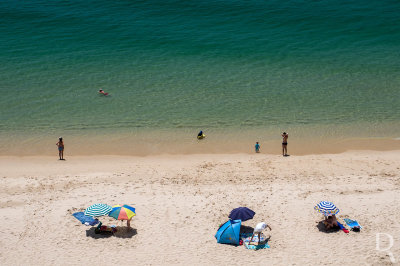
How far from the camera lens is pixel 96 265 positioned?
1596 centimetres

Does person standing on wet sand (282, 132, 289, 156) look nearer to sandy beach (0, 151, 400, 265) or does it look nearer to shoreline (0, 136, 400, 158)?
shoreline (0, 136, 400, 158)

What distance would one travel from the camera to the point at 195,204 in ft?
64.1

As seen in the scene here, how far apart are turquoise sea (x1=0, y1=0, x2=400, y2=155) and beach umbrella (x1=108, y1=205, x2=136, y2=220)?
914cm

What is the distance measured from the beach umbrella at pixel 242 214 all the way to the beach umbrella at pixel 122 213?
12.7ft

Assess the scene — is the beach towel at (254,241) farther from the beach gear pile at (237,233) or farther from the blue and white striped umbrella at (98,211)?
the blue and white striped umbrella at (98,211)

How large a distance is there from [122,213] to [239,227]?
4.53 metres

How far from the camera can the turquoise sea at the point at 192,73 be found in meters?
28.4

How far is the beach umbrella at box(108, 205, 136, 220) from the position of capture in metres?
17.3

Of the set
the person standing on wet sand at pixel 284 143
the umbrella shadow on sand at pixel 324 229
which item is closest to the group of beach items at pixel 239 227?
the umbrella shadow on sand at pixel 324 229

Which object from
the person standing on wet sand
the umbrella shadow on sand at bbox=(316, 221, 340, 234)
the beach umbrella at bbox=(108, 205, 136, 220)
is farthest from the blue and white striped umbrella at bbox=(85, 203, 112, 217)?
the person standing on wet sand

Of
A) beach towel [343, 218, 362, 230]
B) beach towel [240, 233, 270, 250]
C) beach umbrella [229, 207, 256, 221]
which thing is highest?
beach umbrella [229, 207, 256, 221]

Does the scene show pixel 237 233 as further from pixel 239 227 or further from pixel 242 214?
pixel 242 214

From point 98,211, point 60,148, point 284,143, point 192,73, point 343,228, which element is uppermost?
point 192,73

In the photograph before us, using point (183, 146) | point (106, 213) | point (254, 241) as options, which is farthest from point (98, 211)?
point (183, 146)
